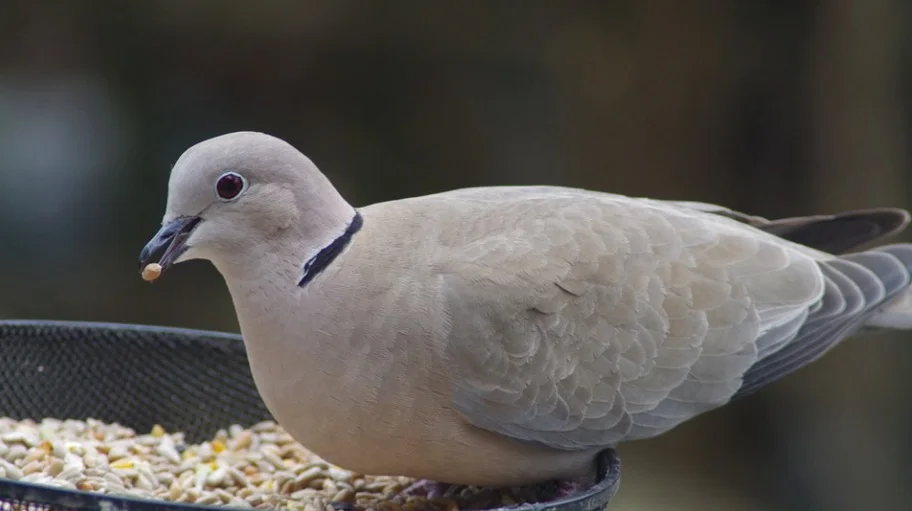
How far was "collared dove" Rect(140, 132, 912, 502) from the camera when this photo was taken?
2195 millimetres

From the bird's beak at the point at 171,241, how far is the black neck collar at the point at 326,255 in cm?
25

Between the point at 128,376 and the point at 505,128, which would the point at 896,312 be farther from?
the point at 505,128

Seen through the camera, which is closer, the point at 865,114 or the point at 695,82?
the point at 865,114

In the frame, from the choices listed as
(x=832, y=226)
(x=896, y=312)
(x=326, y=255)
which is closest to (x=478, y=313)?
(x=326, y=255)

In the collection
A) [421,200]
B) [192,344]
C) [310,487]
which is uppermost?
[421,200]

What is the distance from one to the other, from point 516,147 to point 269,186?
4.03 m

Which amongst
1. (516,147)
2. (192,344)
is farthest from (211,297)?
(192,344)

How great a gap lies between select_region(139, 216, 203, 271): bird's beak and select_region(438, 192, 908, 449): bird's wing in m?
0.56

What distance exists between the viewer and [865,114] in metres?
5.30

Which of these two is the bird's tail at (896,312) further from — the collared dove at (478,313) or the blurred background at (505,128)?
the blurred background at (505,128)

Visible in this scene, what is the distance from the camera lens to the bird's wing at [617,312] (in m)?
2.31

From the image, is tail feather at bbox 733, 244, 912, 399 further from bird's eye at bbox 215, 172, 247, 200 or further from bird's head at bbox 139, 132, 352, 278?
bird's eye at bbox 215, 172, 247, 200

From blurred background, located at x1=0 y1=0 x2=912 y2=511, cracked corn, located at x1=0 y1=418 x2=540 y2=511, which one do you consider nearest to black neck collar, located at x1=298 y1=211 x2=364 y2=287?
cracked corn, located at x1=0 y1=418 x2=540 y2=511

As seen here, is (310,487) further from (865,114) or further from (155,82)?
(155,82)
